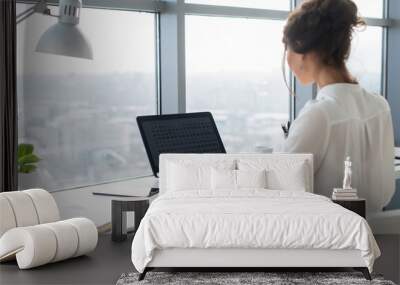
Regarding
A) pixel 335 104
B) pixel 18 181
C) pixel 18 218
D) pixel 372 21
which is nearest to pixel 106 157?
pixel 18 181

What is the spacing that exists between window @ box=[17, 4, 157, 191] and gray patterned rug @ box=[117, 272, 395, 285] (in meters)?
1.96

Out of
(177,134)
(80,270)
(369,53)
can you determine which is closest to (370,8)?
(369,53)

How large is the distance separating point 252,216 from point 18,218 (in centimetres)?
154

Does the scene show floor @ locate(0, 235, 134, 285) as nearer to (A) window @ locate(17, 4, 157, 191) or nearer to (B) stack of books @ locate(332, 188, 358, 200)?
(A) window @ locate(17, 4, 157, 191)

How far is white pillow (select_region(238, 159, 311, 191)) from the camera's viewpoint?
17.6ft

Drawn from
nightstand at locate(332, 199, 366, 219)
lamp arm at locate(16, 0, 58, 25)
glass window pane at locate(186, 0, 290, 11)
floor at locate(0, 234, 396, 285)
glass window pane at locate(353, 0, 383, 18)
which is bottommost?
floor at locate(0, 234, 396, 285)

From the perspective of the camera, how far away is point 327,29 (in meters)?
5.15

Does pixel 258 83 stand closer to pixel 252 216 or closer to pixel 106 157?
pixel 106 157

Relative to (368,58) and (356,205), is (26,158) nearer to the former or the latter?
(356,205)

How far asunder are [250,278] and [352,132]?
4.05 feet

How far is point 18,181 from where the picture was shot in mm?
6094

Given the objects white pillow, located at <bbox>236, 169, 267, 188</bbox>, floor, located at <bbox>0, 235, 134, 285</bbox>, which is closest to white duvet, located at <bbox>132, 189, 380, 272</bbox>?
floor, located at <bbox>0, 235, 134, 285</bbox>

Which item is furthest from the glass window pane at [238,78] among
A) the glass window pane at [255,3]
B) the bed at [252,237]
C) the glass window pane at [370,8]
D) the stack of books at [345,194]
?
the bed at [252,237]

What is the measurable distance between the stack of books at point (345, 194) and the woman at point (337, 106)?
13 centimetres
